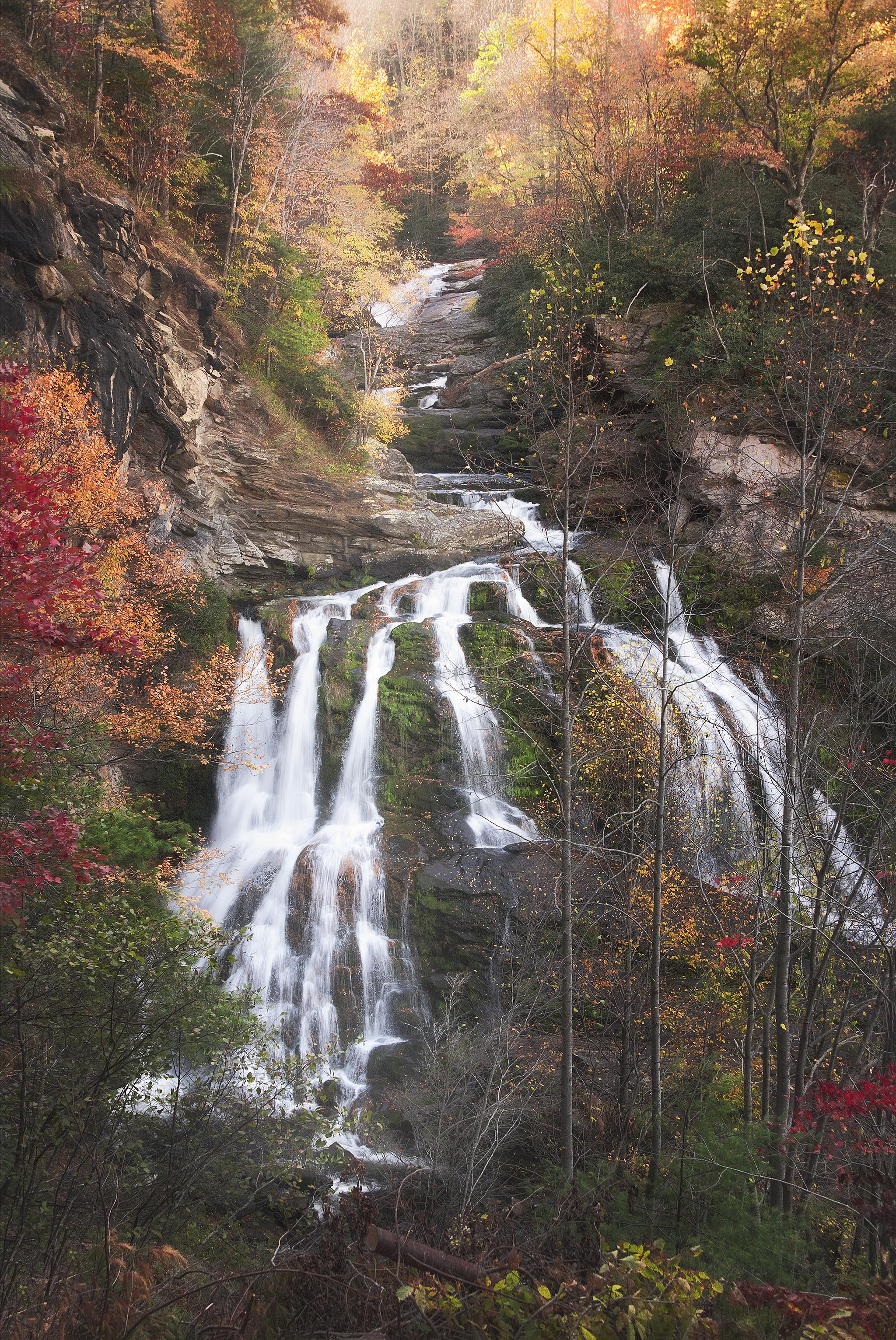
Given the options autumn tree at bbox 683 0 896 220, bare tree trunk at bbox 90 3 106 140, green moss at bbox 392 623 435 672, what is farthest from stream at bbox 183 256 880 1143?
bare tree trunk at bbox 90 3 106 140

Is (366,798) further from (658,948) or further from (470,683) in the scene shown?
(658,948)

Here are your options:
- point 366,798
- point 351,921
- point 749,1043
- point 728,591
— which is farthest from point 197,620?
point 749,1043

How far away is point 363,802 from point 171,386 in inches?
434

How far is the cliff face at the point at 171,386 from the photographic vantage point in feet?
40.9

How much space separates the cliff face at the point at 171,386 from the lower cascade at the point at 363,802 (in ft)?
7.43

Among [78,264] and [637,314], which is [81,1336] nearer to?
[78,264]

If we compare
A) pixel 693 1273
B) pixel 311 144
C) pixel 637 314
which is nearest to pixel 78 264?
pixel 311 144

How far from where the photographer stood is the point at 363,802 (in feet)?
48.4

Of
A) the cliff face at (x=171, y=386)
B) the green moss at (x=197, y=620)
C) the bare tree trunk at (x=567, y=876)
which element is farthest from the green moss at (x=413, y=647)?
the bare tree trunk at (x=567, y=876)

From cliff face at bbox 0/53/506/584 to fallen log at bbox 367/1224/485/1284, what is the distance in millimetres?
13342

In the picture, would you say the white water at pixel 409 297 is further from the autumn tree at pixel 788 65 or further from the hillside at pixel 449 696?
the autumn tree at pixel 788 65

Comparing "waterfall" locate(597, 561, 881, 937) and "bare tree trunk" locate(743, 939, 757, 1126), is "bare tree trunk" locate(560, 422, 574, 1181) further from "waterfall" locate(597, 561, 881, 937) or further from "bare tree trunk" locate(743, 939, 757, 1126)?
"waterfall" locate(597, 561, 881, 937)

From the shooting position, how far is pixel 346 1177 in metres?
8.03

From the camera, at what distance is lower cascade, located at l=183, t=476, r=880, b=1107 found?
460 inches
